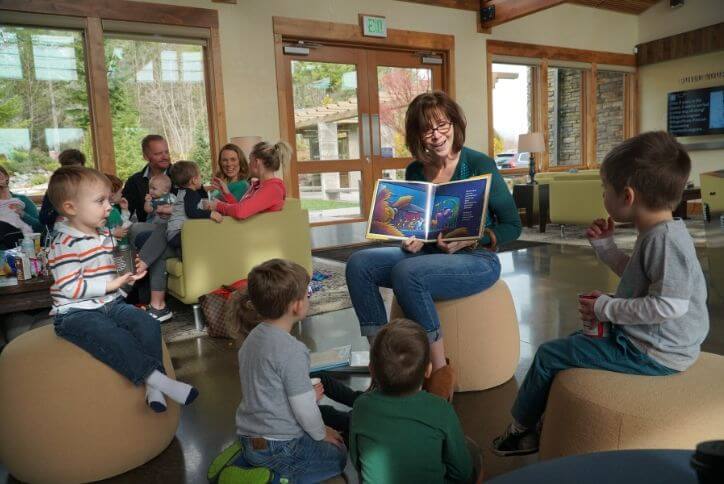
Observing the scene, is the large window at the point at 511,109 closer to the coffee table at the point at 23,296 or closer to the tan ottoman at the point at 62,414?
the coffee table at the point at 23,296

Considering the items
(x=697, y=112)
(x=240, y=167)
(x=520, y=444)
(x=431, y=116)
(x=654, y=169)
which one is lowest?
(x=520, y=444)

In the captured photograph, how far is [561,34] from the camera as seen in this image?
29.3 feet

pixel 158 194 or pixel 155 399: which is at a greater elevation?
pixel 158 194

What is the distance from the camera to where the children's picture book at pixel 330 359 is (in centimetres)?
259

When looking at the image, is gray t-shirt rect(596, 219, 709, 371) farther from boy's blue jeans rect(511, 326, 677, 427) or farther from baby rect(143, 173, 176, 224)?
baby rect(143, 173, 176, 224)

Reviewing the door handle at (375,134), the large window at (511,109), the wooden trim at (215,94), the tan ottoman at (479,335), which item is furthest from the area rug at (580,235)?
the tan ottoman at (479,335)

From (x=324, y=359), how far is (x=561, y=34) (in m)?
8.20

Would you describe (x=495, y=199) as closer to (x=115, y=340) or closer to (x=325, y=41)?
(x=115, y=340)

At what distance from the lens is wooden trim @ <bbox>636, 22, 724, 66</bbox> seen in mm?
8625

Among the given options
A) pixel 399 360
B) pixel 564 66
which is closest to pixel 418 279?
pixel 399 360

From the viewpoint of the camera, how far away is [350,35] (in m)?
6.75

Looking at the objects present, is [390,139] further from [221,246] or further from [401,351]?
[401,351]

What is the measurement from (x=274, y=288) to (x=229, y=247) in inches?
85.1

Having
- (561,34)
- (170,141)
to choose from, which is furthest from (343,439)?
(561,34)
